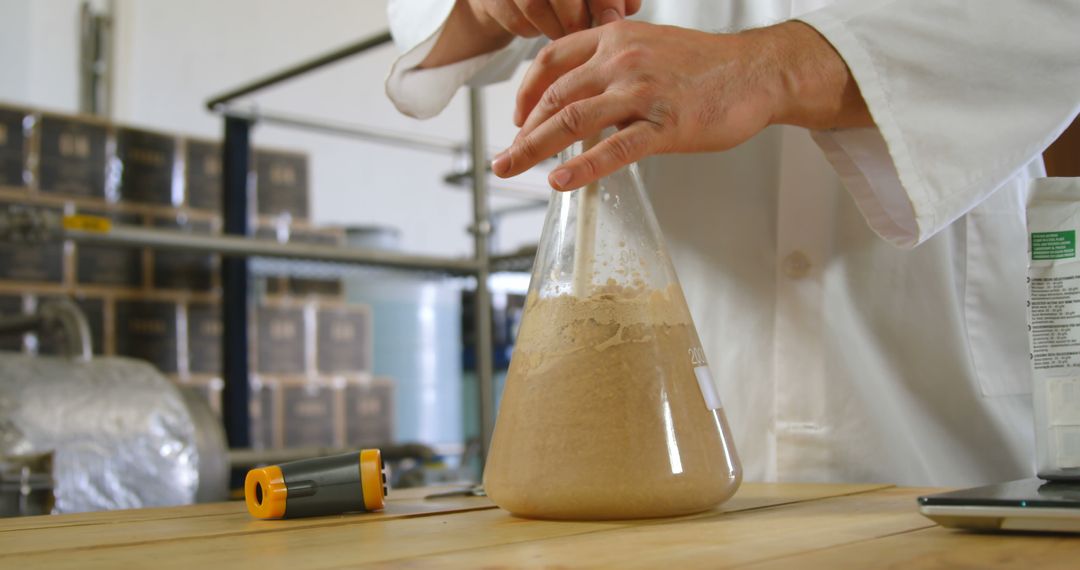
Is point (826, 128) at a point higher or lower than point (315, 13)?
lower

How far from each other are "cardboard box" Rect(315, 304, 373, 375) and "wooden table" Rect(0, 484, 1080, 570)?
246 cm

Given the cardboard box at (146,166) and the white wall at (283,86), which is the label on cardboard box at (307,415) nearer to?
the cardboard box at (146,166)

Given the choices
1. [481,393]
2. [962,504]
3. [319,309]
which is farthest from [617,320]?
[319,309]

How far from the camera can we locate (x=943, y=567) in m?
0.33

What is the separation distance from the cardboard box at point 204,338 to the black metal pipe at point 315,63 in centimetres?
62

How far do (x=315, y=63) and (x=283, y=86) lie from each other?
6.49ft

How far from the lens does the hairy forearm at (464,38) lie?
34.4 inches

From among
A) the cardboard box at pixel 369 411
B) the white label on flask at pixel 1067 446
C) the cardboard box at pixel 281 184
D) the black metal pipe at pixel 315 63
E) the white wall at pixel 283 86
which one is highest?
the white wall at pixel 283 86

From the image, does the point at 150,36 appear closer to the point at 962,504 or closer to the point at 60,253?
the point at 60,253

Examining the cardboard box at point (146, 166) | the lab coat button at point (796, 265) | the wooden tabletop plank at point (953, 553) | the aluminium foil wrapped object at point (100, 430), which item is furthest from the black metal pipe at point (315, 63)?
the wooden tabletop plank at point (953, 553)

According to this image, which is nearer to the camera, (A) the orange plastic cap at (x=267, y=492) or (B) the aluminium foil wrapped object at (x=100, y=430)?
(A) the orange plastic cap at (x=267, y=492)

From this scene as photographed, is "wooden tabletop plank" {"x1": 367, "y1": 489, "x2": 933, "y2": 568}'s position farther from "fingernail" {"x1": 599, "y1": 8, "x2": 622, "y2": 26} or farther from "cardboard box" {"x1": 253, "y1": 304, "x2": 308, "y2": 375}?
"cardboard box" {"x1": 253, "y1": 304, "x2": 308, "y2": 375}

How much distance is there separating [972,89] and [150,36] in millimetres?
3545

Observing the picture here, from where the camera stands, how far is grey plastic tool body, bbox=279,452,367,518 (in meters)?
0.56
